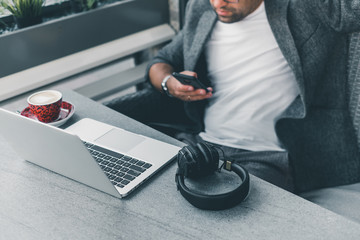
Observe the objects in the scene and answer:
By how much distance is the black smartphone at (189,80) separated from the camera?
1147mm

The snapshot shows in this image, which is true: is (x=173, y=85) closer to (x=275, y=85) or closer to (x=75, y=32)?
(x=275, y=85)

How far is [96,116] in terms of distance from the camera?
114 centimetres

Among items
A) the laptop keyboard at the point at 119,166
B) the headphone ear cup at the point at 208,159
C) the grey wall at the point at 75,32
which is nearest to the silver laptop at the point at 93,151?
the laptop keyboard at the point at 119,166

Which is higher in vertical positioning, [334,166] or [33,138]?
[33,138]

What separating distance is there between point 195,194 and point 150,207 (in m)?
0.10

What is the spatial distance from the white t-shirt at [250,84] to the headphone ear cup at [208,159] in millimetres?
438

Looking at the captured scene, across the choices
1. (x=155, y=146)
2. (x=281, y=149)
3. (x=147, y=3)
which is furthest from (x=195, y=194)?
(x=147, y=3)

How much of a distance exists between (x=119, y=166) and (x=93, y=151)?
4.1 inches

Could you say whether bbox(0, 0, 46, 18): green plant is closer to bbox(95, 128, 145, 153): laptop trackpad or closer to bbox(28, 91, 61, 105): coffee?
bbox(28, 91, 61, 105): coffee

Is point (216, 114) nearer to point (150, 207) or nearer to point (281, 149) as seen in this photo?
point (281, 149)

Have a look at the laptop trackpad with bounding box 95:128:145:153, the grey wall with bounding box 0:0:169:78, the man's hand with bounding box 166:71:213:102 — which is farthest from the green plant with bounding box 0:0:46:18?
the laptop trackpad with bounding box 95:128:145:153

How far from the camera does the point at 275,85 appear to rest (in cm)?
128

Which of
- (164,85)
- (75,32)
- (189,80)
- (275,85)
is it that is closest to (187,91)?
(189,80)

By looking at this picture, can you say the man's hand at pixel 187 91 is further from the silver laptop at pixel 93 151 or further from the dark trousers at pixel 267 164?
the silver laptop at pixel 93 151
